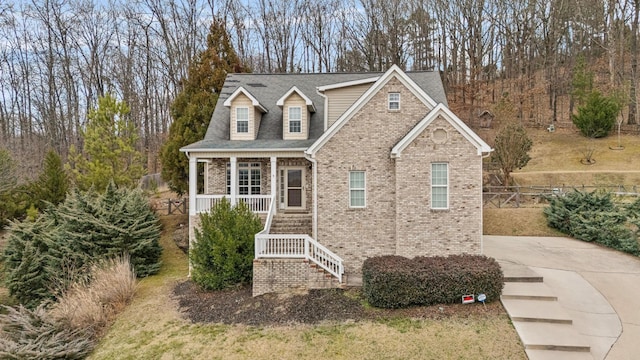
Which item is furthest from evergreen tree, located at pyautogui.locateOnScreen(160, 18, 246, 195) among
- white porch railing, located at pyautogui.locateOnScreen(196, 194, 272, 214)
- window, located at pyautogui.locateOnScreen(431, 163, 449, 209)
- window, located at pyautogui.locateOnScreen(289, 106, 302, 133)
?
window, located at pyautogui.locateOnScreen(431, 163, 449, 209)

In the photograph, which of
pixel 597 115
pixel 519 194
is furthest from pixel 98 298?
pixel 597 115

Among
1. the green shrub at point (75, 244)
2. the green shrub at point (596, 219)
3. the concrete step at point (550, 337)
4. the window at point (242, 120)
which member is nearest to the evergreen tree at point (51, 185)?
the green shrub at point (75, 244)

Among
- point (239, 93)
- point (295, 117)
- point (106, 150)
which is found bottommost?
point (106, 150)

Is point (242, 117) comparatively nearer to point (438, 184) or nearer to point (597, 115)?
point (438, 184)

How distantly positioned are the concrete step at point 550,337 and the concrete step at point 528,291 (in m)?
1.21

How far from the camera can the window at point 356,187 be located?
13.4 m

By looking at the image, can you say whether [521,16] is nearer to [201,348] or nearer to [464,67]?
[464,67]

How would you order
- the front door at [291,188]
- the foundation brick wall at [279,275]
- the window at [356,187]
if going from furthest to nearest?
the front door at [291,188]
the window at [356,187]
the foundation brick wall at [279,275]

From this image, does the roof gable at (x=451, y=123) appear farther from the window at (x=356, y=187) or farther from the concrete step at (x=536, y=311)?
the concrete step at (x=536, y=311)

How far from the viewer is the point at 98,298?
12.1 m

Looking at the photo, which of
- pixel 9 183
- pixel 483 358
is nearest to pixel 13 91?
pixel 9 183

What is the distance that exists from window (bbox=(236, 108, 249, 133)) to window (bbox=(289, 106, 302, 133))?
80.2 inches

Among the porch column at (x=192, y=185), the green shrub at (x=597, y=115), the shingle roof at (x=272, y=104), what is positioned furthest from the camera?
the green shrub at (x=597, y=115)

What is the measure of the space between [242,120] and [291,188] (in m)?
3.88
